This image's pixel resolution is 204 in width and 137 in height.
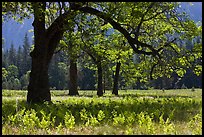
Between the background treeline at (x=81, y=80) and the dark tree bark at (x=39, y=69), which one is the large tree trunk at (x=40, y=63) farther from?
the background treeline at (x=81, y=80)

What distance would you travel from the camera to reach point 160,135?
27.6 ft

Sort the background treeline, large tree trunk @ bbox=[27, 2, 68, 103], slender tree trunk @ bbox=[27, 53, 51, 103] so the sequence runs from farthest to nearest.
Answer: the background treeline < large tree trunk @ bbox=[27, 2, 68, 103] < slender tree trunk @ bbox=[27, 53, 51, 103]

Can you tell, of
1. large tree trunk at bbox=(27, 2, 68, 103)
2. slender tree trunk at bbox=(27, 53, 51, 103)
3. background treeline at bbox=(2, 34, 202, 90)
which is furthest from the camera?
background treeline at bbox=(2, 34, 202, 90)

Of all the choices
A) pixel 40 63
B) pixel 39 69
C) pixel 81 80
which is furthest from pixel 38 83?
pixel 81 80

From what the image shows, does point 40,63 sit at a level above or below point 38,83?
above

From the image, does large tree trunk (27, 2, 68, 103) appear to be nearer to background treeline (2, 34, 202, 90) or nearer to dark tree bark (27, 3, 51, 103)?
dark tree bark (27, 3, 51, 103)

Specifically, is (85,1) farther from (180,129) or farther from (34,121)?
(180,129)

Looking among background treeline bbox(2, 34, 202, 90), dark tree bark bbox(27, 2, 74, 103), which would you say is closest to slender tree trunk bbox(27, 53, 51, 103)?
dark tree bark bbox(27, 2, 74, 103)

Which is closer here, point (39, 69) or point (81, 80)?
point (39, 69)

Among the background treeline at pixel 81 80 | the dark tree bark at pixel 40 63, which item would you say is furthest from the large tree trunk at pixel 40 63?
the background treeline at pixel 81 80

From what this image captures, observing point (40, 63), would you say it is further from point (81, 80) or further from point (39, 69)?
point (81, 80)

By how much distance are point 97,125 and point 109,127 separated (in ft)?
1.88

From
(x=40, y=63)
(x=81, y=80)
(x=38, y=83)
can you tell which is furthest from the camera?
(x=81, y=80)

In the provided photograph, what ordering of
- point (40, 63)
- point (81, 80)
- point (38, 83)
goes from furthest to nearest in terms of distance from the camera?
point (81, 80) < point (40, 63) < point (38, 83)
